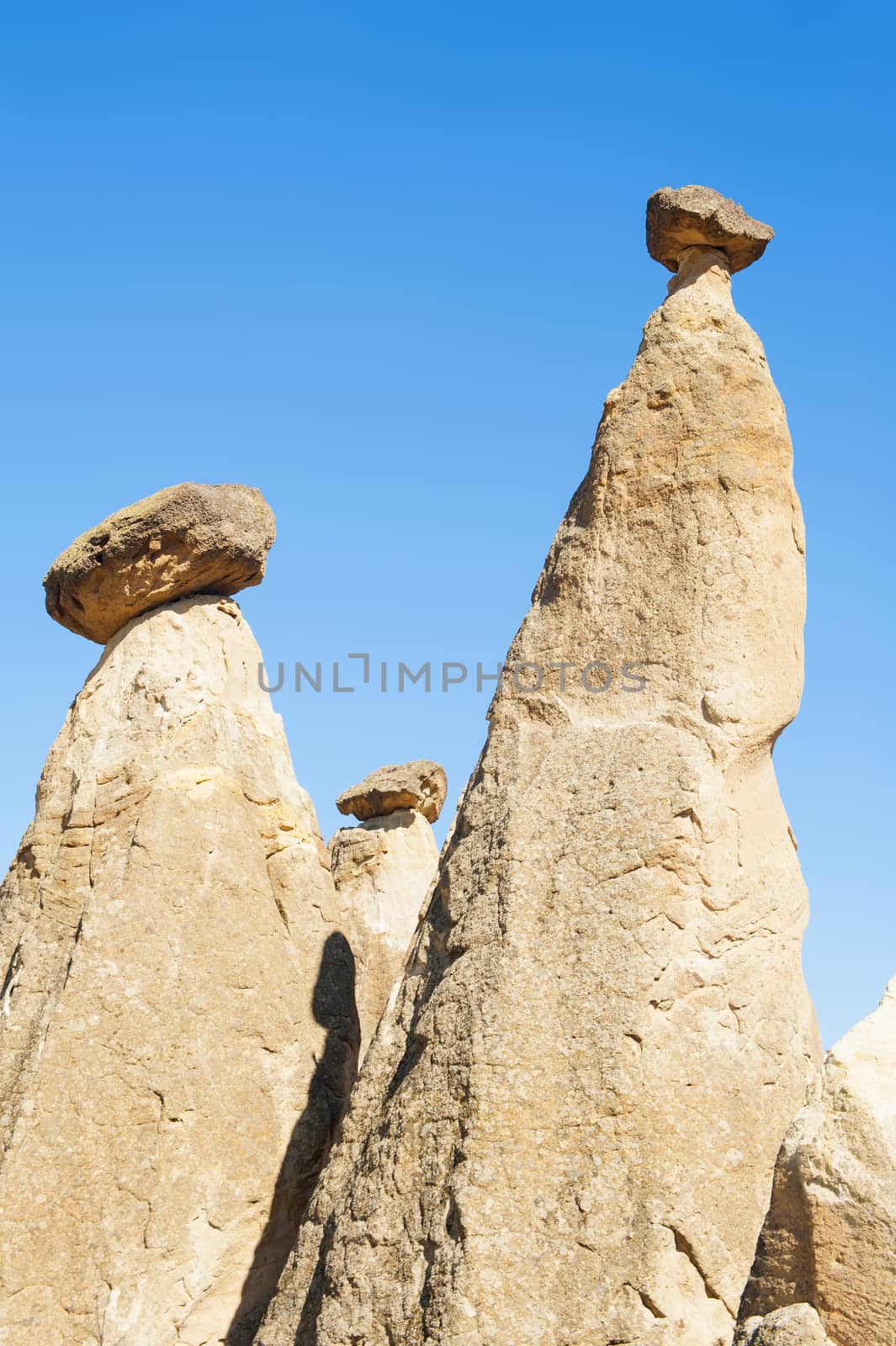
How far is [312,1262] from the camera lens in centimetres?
606

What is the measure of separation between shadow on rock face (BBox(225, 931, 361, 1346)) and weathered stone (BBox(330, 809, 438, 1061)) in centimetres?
420

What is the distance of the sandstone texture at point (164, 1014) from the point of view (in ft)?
22.4

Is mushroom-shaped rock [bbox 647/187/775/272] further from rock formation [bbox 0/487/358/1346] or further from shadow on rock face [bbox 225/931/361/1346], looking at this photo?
shadow on rock face [bbox 225/931/361/1346]

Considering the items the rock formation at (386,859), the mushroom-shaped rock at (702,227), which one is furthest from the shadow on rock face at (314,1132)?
the rock formation at (386,859)

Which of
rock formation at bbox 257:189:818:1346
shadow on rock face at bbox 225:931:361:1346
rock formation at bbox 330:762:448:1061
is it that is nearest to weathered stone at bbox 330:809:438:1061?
rock formation at bbox 330:762:448:1061

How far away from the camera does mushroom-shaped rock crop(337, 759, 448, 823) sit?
1378cm

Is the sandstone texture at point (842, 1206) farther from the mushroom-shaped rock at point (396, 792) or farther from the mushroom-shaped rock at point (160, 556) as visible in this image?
the mushroom-shaped rock at point (396, 792)

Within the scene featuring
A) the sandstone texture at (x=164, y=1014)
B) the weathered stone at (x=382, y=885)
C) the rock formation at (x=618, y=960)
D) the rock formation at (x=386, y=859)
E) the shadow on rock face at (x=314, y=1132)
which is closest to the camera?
the rock formation at (x=618, y=960)

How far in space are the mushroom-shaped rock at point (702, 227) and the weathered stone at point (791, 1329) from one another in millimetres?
5035

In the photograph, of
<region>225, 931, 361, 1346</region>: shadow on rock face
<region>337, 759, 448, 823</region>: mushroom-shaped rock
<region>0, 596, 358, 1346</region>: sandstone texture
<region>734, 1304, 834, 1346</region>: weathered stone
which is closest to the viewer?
<region>734, 1304, 834, 1346</region>: weathered stone

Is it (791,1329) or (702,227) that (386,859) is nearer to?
(702,227)

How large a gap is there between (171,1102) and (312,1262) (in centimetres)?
132

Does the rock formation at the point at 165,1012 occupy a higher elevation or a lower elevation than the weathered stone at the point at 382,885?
lower

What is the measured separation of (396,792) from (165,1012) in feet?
21.5
